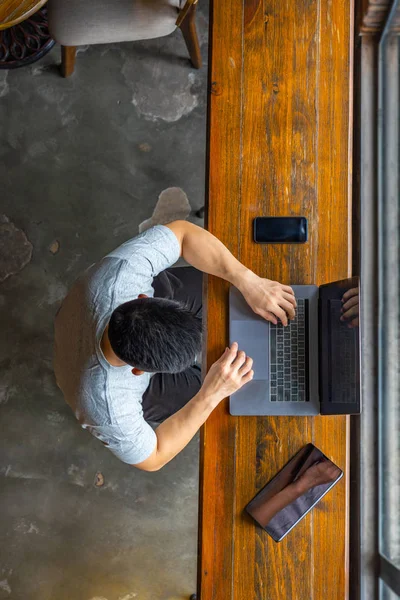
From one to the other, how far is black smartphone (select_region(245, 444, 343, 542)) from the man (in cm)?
30

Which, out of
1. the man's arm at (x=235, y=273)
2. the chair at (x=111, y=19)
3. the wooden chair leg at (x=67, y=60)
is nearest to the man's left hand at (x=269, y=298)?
the man's arm at (x=235, y=273)

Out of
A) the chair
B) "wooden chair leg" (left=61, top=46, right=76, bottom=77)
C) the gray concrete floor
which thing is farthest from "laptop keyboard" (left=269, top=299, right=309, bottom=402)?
"wooden chair leg" (left=61, top=46, right=76, bottom=77)

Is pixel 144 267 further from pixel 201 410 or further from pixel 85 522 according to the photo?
pixel 85 522

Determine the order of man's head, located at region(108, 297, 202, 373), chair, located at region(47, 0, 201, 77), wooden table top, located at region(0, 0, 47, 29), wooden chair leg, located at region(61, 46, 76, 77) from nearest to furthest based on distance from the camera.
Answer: man's head, located at region(108, 297, 202, 373) < wooden table top, located at region(0, 0, 47, 29) < chair, located at region(47, 0, 201, 77) < wooden chair leg, located at region(61, 46, 76, 77)

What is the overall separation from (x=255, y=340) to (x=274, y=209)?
0.43 meters

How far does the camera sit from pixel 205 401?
59.5 inches

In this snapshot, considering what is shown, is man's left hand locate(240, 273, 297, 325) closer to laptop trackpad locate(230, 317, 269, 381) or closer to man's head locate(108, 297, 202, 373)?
laptop trackpad locate(230, 317, 269, 381)

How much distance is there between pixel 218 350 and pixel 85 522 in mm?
1321

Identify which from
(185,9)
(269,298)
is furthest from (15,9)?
(269,298)

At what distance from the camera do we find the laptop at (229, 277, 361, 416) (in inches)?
60.4

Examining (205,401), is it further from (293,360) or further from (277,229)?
(277,229)

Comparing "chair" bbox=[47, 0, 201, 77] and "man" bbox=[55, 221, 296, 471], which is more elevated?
"chair" bbox=[47, 0, 201, 77]

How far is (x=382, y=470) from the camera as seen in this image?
170 cm

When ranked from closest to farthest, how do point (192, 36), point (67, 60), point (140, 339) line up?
point (140, 339) < point (192, 36) < point (67, 60)
